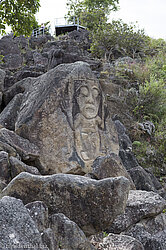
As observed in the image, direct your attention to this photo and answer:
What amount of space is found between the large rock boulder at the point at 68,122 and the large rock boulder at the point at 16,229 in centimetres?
431

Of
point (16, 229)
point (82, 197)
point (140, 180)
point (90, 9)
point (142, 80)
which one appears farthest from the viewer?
point (90, 9)

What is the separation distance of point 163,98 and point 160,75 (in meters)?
Result: 2.63

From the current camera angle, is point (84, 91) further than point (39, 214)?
Yes

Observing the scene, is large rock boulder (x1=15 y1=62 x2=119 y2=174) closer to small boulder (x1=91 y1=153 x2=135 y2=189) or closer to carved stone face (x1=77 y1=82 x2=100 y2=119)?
carved stone face (x1=77 y1=82 x2=100 y2=119)

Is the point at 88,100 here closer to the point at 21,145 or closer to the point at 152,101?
the point at 21,145

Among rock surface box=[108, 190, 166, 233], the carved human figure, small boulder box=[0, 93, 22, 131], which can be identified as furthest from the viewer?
small boulder box=[0, 93, 22, 131]

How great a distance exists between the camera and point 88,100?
7875mm

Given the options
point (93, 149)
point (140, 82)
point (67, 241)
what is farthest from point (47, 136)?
point (140, 82)

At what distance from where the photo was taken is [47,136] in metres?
7.31

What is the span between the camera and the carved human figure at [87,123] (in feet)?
24.6

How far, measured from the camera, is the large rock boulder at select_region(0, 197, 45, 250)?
2543mm

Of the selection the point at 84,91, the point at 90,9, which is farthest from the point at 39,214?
the point at 90,9

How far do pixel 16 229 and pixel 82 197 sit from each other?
50.0 inches

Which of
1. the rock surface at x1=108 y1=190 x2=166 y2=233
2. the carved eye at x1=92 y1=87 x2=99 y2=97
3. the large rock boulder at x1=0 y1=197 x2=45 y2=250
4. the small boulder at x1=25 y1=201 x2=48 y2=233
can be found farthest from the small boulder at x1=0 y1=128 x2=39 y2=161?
the large rock boulder at x1=0 y1=197 x2=45 y2=250
